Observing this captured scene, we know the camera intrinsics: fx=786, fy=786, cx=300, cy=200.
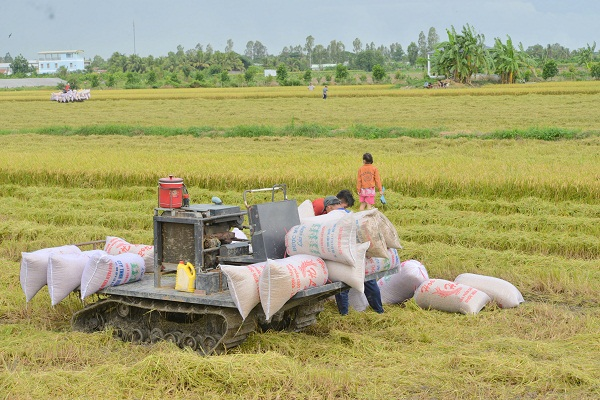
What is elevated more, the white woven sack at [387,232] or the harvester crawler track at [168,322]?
the white woven sack at [387,232]

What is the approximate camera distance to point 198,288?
689cm

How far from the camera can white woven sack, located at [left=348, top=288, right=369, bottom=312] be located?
8.17 metres

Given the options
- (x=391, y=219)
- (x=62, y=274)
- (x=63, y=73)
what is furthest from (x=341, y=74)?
(x=62, y=274)

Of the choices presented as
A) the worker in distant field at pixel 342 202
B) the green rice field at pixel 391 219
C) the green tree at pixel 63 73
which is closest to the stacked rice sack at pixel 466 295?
the green rice field at pixel 391 219

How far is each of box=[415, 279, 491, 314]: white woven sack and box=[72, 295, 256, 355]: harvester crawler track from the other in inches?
89.3

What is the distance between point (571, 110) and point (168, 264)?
2789cm

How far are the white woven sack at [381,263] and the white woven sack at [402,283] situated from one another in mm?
991

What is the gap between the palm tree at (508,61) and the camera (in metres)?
55.4

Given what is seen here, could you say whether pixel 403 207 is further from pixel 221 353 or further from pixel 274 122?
pixel 274 122

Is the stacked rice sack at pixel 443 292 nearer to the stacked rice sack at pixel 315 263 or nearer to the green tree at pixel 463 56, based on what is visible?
the stacked rice sack at pixel 315 263

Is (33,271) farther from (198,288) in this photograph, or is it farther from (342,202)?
(342,202)

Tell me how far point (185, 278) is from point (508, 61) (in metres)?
51.5

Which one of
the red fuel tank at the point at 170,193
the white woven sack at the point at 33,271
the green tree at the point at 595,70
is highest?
the green tree at the point at 595,70

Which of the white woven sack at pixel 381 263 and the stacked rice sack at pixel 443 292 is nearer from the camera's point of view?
the white woven sack at pixel 381 263
